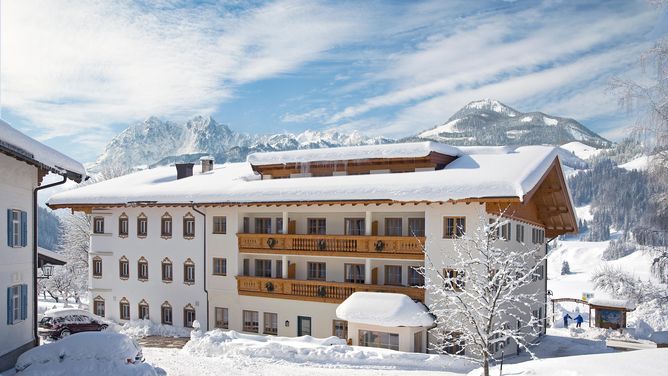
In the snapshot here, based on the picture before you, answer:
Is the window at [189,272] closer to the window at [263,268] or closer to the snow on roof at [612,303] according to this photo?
the window at [263,268]

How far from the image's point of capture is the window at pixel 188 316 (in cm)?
3294

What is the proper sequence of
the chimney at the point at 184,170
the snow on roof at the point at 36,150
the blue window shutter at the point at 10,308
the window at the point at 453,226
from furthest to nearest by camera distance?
the chimney at the point at 184,170 < the window at the point at 453,226 < the blue window shutter at the point at 10,308 < the snow on roof at the point at 36,150

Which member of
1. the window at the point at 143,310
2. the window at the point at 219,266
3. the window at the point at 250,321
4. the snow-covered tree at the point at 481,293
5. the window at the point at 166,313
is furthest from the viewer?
the window at the point at 143,310

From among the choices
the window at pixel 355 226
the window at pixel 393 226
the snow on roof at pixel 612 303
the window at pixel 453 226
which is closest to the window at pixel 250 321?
the window at pixel 355 226

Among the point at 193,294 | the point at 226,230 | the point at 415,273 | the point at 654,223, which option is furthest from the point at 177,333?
the point at 654,223

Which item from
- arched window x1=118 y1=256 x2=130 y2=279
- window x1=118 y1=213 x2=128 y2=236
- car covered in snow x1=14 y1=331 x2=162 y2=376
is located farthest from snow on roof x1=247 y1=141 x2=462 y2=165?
car covered in snow x1=14 y1=331 x2=162 y2=376

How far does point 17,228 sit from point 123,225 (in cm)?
1754

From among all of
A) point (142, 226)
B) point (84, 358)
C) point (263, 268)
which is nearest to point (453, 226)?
point (263, 268)

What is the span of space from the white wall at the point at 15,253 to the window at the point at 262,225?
14185 millimetres

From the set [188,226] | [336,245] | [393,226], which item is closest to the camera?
[393,226]

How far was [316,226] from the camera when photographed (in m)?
30.7

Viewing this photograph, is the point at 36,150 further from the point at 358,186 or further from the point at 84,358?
the point at 358,186

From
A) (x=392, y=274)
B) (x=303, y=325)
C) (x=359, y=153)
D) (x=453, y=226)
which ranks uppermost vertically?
(x=359, y=153)

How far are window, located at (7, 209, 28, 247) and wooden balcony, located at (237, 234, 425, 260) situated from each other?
539 inches
